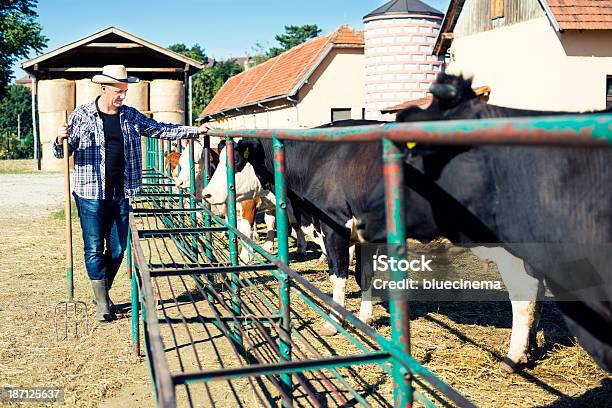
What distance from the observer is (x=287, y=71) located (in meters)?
28.2

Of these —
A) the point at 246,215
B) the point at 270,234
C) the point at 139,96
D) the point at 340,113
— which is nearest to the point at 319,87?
the point at 340,113

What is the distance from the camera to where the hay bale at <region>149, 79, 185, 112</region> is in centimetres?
1908

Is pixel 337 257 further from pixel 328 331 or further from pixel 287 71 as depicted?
pixel 287 71

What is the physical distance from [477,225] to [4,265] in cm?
688

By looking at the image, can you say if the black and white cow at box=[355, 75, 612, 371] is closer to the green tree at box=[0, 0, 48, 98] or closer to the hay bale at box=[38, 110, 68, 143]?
the hay bale at box=[38, 110, 68, 143]

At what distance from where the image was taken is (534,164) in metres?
2.52

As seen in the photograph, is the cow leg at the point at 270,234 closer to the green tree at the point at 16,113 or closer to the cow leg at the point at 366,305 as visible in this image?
the cow leg at the point at 366,305

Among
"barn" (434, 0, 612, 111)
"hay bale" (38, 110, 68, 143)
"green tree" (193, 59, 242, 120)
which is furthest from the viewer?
"green tree" (193, 59, 242, 120)

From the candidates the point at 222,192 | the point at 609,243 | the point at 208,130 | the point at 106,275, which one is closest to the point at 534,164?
the point at 609,243

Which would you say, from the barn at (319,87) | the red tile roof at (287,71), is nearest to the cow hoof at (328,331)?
the barn at (319,87)

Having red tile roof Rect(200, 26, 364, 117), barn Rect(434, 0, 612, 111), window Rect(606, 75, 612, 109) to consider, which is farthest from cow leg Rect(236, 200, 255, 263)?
red tile roof Rect(200, 26, 364, 117)

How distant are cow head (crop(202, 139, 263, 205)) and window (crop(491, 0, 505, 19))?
12.4 m

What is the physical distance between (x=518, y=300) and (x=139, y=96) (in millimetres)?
16153

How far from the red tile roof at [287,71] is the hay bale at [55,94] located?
7.77 m
